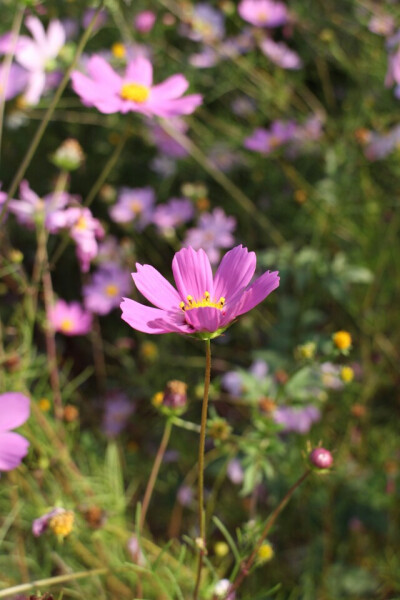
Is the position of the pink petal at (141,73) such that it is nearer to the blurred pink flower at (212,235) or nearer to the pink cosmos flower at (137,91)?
the pink cosmos flower at (137,91)

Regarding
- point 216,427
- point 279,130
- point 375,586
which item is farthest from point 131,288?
point 375,586

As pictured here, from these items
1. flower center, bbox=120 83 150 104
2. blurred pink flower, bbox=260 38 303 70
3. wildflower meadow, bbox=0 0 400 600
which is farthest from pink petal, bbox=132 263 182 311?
blurred pink flower, bbox=260 38 303 70

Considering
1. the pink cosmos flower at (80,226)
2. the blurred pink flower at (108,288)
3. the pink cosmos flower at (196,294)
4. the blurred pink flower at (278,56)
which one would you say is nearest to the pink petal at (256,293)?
the pink cosmos flower at (196,294)

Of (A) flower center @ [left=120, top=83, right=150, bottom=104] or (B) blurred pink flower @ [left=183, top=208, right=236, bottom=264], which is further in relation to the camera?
(B) blurred pink flower @ [left=183, top=208, right=236, bottom=264]

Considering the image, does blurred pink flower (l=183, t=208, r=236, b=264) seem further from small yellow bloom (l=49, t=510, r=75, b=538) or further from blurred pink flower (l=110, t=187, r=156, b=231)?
small yellow bloom (l=49, t=510, r=75, b=538)

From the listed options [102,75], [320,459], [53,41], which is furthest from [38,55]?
[320,459]

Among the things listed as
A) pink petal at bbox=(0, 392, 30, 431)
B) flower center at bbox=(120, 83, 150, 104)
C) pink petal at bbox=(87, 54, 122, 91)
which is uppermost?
pink petal at bbox=(87, 54, 122, 91)

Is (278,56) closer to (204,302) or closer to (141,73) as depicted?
(141,73)
